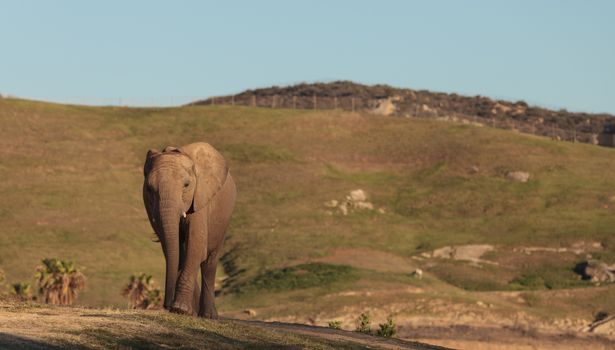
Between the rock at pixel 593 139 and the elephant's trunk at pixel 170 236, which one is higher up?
the elephant's trunk at pixel 170 236

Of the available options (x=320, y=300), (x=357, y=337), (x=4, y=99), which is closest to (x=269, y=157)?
(x=4, y=99)

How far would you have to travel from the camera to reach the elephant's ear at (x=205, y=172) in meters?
31.6

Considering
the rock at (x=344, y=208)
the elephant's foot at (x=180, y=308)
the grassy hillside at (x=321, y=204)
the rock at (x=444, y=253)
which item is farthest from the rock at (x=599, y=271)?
the elephant's foot at (x=180, y=308)

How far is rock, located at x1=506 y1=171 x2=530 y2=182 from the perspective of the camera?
5389 inches

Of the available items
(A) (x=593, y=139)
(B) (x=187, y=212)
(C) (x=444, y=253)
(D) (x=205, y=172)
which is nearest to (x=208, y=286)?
(B) (x=187, y=212)

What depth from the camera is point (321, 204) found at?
417 ft

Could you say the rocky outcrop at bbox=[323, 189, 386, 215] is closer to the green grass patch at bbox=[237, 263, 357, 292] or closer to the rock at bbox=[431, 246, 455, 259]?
the rock at bbox=[431, 246, 455, 259]

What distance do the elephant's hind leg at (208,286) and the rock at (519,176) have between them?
4153 inches

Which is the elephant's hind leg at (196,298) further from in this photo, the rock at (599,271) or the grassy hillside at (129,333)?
the rock at (599,271)

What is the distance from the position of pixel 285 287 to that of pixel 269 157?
52.7 m

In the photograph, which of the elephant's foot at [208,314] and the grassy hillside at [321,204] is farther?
the grassy hillside at [321,204]

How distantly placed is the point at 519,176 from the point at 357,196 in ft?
64.4

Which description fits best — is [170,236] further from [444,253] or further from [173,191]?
[444,253]

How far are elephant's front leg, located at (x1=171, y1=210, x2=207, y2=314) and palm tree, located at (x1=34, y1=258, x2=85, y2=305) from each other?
1881 inches
